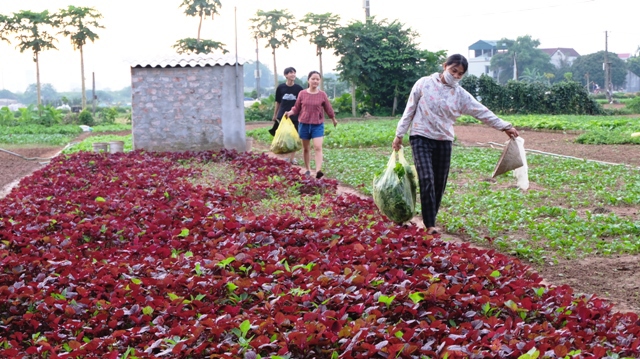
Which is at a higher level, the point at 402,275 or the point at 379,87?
the point at 379,87

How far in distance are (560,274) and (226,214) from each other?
9.83ft

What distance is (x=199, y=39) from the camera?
4094 cm

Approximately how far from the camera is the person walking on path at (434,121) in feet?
23.4

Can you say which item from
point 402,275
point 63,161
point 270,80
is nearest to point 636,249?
point 402,275

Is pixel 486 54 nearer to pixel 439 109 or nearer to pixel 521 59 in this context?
pixel 521 59

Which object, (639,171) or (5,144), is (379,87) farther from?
(639,171)

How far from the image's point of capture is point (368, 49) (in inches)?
1526

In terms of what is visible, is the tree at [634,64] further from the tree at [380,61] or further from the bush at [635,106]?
the tree at [380,61]

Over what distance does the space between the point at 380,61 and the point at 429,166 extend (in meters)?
31.4

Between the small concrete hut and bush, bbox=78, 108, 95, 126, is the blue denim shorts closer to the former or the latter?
the small concrete hut

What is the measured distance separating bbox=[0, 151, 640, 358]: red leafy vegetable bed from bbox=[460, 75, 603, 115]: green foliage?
3093 centimetres

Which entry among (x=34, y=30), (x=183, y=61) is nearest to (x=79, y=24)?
(x=34, y=30)

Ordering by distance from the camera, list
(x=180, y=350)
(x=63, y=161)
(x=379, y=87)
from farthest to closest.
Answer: (x=379, y=87) < (x=63, y=161) < (x=180, y=350)

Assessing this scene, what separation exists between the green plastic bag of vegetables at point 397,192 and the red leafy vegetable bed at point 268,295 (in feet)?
1.01
